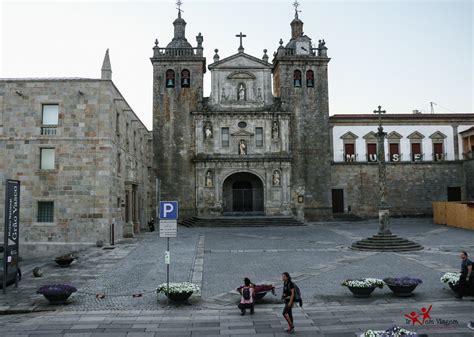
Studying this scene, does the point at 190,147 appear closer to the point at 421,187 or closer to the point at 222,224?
the point at 222,224

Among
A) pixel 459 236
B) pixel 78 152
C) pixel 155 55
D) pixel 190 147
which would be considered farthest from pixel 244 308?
pixel 155 55

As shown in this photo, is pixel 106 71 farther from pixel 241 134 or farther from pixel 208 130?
pixel 241 134

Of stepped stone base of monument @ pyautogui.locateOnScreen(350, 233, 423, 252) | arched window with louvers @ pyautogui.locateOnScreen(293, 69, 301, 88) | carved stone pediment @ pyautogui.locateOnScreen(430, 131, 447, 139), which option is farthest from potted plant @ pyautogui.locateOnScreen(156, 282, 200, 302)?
carved stone pediment @ pyautogui.locateOnScreen(430, 131, 447, 139)

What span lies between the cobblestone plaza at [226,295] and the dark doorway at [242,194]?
18147 mm

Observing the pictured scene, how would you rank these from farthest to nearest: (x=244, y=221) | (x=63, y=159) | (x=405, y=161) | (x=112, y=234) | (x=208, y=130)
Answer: (x=405, y=161) → (x=208, y=130) → (x=244, y=221) → (x=112, y=234) → (x=63, y=159)

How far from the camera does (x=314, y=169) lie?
142ft

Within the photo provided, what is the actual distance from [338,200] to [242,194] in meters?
10.8

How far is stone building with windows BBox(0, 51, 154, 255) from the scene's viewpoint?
24.5 m

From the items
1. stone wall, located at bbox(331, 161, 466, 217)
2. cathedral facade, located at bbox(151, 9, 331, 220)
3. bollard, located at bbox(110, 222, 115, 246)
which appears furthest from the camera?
stone wall, located at bbox(331, 161, 466, 217)

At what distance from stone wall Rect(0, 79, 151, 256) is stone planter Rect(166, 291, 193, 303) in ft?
44.0

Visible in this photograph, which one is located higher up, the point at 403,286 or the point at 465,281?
the point at 465,281

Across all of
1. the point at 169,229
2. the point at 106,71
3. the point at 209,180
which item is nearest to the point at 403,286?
the point at 169,229

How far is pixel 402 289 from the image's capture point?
12.9 meters

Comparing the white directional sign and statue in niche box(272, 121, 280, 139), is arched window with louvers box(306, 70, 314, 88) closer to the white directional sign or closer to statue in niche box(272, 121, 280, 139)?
statue in niche box(272, 121, 280, 139)
